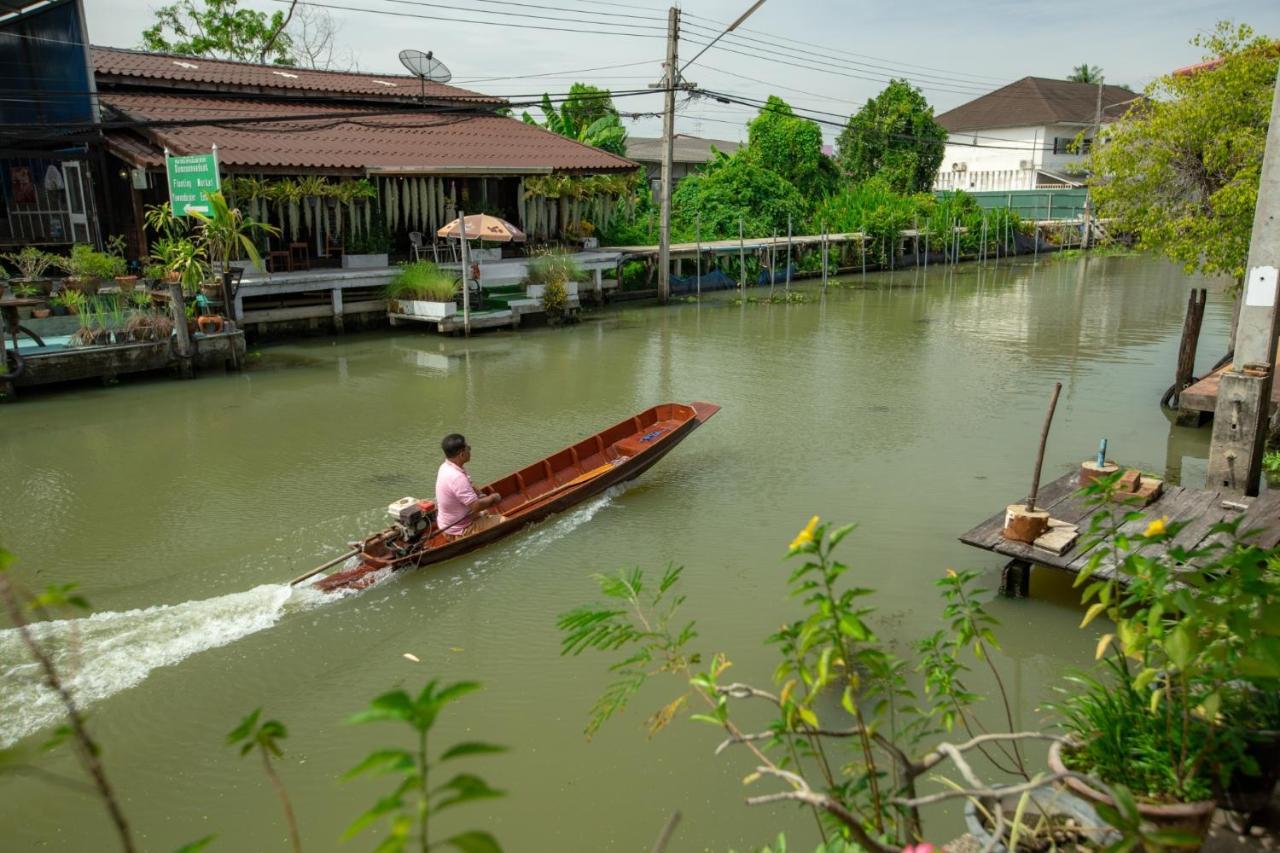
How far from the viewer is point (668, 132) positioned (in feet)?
73.8

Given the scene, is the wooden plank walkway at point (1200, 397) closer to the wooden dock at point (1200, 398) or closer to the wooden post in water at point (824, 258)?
the wooden dock at point (1200, 398)

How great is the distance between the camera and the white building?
4829cm

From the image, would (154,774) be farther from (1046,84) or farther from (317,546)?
(1046,84)

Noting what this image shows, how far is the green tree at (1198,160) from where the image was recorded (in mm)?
11281

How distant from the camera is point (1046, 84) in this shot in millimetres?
53719

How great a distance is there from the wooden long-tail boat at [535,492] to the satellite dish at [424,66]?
47.4 feet

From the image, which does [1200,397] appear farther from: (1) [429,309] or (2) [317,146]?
(2) [317,146]

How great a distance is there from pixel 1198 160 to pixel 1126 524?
7.13m

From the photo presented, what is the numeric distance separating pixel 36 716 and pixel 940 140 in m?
38.3

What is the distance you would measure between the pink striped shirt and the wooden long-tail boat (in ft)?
0.34

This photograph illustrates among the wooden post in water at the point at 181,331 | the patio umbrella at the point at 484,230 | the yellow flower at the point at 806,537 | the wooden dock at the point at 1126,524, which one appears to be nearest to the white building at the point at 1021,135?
the patio umbrella at the point at 484,230

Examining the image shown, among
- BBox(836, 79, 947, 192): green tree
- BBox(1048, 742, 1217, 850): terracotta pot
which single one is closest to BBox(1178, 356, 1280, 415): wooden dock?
BBox(1048, 742, 1217, 850): terracotta pot

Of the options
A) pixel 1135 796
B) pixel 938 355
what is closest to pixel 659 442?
pixel 1135 796

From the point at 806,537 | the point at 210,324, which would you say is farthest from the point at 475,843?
the point at 210,324
